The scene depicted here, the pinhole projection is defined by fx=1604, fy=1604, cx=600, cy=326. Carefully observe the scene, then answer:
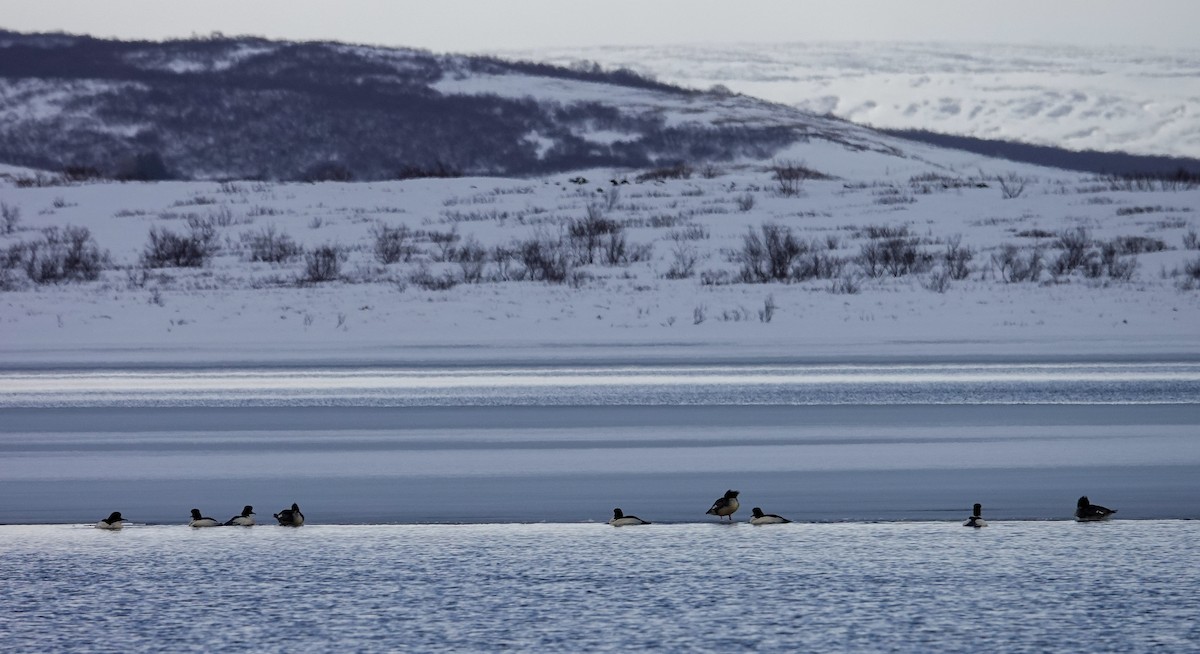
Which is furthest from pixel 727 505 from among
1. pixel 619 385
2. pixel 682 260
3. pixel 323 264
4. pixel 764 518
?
pixel 323 264

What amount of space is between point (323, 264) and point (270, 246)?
2585 mm

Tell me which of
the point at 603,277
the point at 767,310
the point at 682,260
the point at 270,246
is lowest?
the point at 767,310

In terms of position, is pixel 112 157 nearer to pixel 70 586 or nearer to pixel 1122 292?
pixel 1122 292

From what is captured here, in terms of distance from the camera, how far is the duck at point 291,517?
288 inches

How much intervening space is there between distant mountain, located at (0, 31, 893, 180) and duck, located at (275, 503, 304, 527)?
50.8 m

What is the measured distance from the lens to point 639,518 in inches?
291

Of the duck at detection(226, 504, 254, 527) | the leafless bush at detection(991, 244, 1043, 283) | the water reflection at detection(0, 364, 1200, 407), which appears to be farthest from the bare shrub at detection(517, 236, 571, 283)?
the duck at detection(226, 504, 254, 527)

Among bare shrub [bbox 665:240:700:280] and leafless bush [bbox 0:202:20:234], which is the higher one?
leafless bush [bbox 0:202:20:234]

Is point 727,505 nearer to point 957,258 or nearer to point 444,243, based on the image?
point 957,258

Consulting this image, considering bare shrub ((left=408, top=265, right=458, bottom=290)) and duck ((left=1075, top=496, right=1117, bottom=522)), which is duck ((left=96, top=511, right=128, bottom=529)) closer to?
duck ((left=1075, top=496, right=1117, bottom=522))

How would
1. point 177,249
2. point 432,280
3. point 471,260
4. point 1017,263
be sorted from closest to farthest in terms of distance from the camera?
1. point 432,280
2. point 1017,263
3. point 471,260
4. point 177,249

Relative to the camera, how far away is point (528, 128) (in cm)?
6956

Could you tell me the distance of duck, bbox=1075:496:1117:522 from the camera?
7238mm

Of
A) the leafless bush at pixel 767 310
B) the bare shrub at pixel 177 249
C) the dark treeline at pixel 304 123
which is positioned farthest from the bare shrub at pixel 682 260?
the dark treeline at pixel 304 123
